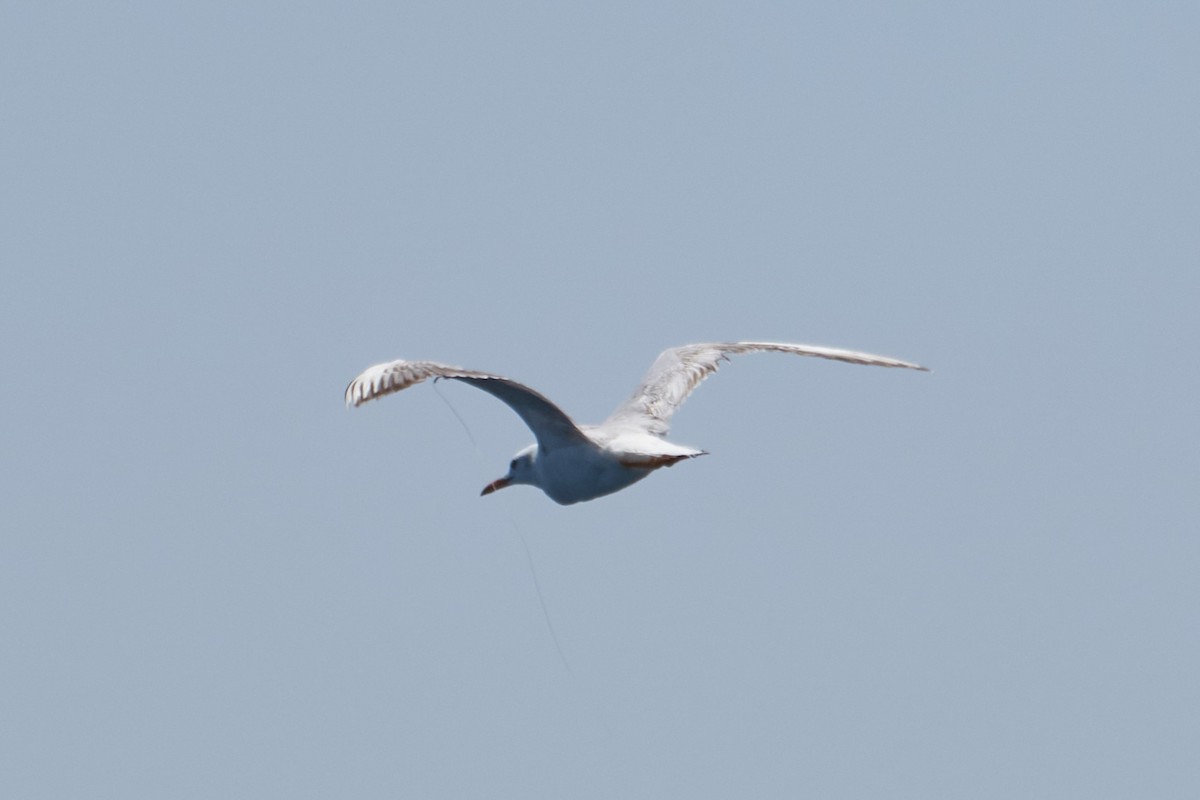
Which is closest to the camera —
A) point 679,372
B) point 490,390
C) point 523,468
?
point 490,390

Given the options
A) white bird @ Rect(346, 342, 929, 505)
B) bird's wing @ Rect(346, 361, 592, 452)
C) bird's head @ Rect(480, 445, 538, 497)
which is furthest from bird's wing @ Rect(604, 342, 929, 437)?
bird's wing @ Rect(346, 361, 592, 452)

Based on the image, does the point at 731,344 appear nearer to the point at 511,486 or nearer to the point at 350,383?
the point at 511,486

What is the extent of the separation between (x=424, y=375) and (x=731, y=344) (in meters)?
8.65

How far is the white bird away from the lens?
807 inches

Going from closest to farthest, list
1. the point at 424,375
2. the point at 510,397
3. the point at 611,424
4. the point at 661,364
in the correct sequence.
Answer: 1. the point at 424,375
2. the point at 510,397
3. the point at 611,424
4. the point at 661,364

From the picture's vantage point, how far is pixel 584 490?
77.9 ft

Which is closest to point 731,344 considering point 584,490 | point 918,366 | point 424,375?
point 918,366

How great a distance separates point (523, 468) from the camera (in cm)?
2514

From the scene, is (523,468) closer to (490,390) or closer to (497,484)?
(497,484)

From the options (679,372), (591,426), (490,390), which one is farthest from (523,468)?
(679,372)

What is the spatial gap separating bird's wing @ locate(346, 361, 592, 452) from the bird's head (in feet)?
2.72

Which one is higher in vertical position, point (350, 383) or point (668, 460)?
point (350, 383)

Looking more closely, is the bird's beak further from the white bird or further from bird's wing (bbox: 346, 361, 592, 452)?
bird's wing (bbox: 346, 361, 592, 452)

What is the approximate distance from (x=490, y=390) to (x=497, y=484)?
4.06 metres
